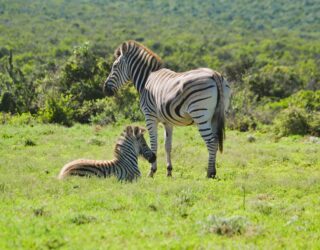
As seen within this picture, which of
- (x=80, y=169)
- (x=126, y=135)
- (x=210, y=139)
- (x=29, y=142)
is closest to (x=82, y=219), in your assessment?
(x=80, y=169)

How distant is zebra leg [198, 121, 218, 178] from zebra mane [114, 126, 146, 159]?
1233 mm

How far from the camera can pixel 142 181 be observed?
34.0 feet

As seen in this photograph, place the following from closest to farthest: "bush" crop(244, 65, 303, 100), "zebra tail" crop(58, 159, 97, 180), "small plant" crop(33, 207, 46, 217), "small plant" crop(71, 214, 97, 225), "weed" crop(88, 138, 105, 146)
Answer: "small plant" crop(71, 214, 97, 225) < "small plant" crop(33, 207, 46, 217) < "zebra tail" crop(58, 159, 97, 180) < "weed" crop(88, 138, 105, 146) < "bush" crop(244, 65, 303, 100)

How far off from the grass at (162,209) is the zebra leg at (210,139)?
0.28 meters

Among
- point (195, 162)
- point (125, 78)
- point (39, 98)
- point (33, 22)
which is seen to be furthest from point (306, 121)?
point (33, 22)

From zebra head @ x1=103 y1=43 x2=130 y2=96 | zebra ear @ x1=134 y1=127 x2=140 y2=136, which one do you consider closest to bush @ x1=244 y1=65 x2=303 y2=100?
zebra head @ x1=103 y1=43 x2=130 y2=96

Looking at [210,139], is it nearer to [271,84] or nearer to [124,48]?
[124,48]

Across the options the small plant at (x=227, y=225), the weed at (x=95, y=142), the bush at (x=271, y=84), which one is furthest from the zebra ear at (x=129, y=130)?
the bush at (x=271, y=84)

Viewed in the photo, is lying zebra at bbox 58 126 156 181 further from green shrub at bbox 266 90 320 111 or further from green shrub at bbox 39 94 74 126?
green shrub at bbox 266 90 320 111

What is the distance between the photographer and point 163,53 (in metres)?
82.2

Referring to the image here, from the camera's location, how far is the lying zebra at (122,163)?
1043 centimetres

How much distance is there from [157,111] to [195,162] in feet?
7.33

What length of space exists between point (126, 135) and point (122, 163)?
638 mm

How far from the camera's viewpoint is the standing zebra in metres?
11.4
